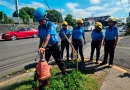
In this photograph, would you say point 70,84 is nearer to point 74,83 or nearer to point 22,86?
point 74,83

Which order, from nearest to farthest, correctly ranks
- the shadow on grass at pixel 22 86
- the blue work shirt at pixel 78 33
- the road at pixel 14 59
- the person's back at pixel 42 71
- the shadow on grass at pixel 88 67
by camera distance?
the person's back at pixel 42 71, the shadow on grass at pixel 22 86, the shadow on grass at pixel 88 67, the blue work shirt at pixel 78 33, the road at pixel 14 59

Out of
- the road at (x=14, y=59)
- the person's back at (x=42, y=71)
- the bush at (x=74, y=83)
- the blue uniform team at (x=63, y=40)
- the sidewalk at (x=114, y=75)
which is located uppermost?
the blue uniform team at (x=63, y=40)

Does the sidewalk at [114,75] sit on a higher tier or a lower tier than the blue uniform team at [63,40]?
lower

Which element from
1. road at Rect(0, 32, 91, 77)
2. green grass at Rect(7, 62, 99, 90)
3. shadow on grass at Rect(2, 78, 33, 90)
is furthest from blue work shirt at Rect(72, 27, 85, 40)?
shadow on grass at Rect(2, 78, 33, 90)

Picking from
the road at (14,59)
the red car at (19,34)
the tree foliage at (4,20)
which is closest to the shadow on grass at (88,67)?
the road at (14,59)

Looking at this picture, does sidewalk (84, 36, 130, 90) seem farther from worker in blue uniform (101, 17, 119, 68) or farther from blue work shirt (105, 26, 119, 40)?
blue work shirt (105, 26, 119, 40)

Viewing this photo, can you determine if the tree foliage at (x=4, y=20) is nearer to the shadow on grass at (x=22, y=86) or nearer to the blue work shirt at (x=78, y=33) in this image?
the blue work shirt at (x=78, y=33)

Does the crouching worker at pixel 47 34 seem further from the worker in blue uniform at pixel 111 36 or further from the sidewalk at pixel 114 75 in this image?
the worker in blue uniform at pixel 111 36

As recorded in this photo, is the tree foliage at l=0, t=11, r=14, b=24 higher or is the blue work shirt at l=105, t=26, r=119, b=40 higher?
the tree foliage at l=0, t=11, r=14, b=24

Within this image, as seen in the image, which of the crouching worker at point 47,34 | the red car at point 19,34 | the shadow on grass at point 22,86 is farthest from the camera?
the red car at point 19,34

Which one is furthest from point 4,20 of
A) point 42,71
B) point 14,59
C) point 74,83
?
point 42,71

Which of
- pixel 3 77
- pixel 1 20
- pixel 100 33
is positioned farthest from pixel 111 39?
pixel 1 20

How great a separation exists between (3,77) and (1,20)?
45334mm

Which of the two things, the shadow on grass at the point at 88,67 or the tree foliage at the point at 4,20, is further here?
the tree foliage at the point at 4,20
